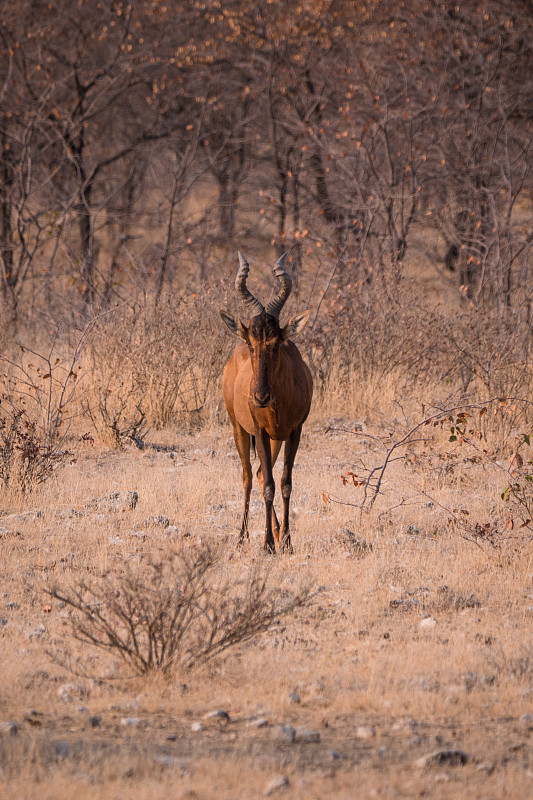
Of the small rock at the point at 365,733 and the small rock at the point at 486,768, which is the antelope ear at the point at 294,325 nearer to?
the small rock at the point at 365,733

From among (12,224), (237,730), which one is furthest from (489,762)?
(12,224)

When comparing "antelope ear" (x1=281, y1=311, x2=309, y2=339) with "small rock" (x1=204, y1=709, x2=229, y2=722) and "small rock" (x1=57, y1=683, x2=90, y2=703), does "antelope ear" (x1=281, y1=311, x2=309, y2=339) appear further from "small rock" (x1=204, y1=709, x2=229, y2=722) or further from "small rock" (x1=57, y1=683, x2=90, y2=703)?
"small rock" (x1=204, y1=709, x2=229, y2=722)

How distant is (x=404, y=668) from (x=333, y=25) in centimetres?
2070

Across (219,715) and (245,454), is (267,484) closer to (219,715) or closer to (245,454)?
(245,454)

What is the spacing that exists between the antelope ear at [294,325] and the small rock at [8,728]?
152 inches

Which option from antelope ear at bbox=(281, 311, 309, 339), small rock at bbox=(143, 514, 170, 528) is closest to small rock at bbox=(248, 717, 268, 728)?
antelope ear at bbox=(281, 311, 309, 339)

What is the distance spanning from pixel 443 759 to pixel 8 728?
1.97 metres

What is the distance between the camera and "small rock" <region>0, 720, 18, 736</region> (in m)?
4.33

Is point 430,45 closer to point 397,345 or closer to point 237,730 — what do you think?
point 397,345

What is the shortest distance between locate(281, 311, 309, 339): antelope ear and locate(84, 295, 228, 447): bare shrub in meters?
4.90

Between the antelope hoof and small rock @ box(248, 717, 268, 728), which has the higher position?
the antelope hoof

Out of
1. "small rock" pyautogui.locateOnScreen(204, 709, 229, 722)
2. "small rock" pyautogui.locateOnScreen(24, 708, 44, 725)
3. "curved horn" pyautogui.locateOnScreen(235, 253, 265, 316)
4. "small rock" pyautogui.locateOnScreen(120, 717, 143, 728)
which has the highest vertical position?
"curved horn" pyautogui.locateOnScreen(235, 253, 265, 316)

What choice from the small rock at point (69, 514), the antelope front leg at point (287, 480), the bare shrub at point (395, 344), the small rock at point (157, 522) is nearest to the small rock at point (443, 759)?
the antelope front leg at point (287, 480)

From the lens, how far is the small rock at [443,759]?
3966 mm
